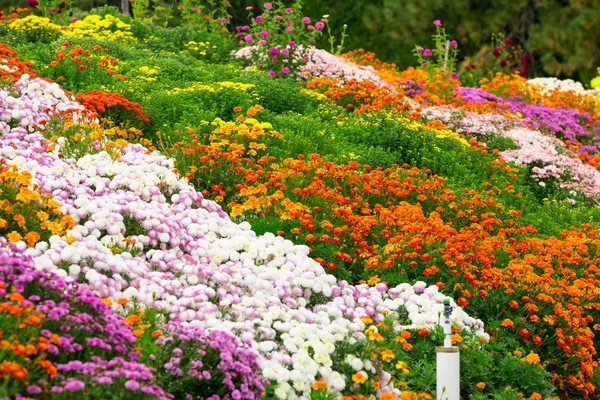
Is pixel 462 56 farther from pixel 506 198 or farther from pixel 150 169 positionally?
pixel 150 169

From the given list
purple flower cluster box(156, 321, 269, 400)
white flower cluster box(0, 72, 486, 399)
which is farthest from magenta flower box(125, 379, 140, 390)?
white flower cluster box(0, 72, 486, 399)

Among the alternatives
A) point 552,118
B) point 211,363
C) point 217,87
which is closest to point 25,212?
point 211,363

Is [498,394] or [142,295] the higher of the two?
[142,295]

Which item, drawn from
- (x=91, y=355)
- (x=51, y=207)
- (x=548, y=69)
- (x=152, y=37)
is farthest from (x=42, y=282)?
(x=548, y=69)

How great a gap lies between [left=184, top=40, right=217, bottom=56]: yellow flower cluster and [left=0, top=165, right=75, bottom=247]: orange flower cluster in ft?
28.3

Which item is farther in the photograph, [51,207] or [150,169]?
[150,169]

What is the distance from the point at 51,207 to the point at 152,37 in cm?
924

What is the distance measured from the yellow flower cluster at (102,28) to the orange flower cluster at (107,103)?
455 cm

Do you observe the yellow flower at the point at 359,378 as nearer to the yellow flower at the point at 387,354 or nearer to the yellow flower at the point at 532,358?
the yellow flower at the point at 387,354

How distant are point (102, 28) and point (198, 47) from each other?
1860mm

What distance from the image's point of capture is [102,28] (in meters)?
15.6

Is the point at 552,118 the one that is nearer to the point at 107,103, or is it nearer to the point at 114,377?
the point at 107,103

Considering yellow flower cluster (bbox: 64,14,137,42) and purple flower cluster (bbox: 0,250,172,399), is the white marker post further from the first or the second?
yellow flower cluster (bbox: 64,14,137,42)

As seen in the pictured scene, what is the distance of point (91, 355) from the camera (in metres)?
4.68
